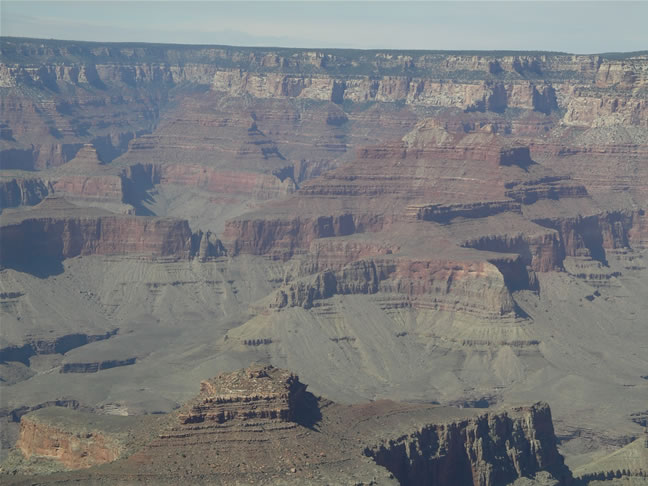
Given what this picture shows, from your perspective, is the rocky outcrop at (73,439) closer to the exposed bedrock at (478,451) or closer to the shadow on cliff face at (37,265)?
the exposed bedrock at (478,451)

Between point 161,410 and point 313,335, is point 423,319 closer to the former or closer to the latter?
point 313,335

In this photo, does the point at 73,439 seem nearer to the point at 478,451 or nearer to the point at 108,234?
the point at 478,451

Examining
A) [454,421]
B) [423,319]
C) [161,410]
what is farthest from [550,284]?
[454,421]

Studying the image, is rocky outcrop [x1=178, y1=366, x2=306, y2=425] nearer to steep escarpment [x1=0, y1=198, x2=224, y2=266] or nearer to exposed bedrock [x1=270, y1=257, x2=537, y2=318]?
exposed bedrock [x1=270, y1=257, x2=537, y2=318]

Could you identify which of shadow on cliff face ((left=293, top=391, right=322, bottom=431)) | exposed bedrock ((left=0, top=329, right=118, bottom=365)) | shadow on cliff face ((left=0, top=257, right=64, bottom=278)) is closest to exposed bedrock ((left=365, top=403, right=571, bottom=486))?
shadow on cliff face ((left=293, top=391, right=322, bottom=431))

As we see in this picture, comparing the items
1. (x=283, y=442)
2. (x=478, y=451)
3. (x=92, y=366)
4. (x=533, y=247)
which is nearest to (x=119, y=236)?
(x=92, y=366)

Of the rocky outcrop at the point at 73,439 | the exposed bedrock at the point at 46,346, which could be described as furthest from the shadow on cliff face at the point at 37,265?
the rocky outcrop at the point at 73,439

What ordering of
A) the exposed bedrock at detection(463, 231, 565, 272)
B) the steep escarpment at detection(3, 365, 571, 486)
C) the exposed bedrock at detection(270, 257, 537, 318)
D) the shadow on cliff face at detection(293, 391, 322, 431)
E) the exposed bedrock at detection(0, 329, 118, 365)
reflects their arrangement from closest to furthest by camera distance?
the steep escarpment at detection(3, 365, 571, 486)
the shadow on cliff face at detection(293, 391, 322, 431)
the exposed bedrock at detection(270, 257, 537, 318)
the exposed bedrock at detection(0, 329, 118, 365)
the exposed bedrock at detection(463, 231, 565, 272)
